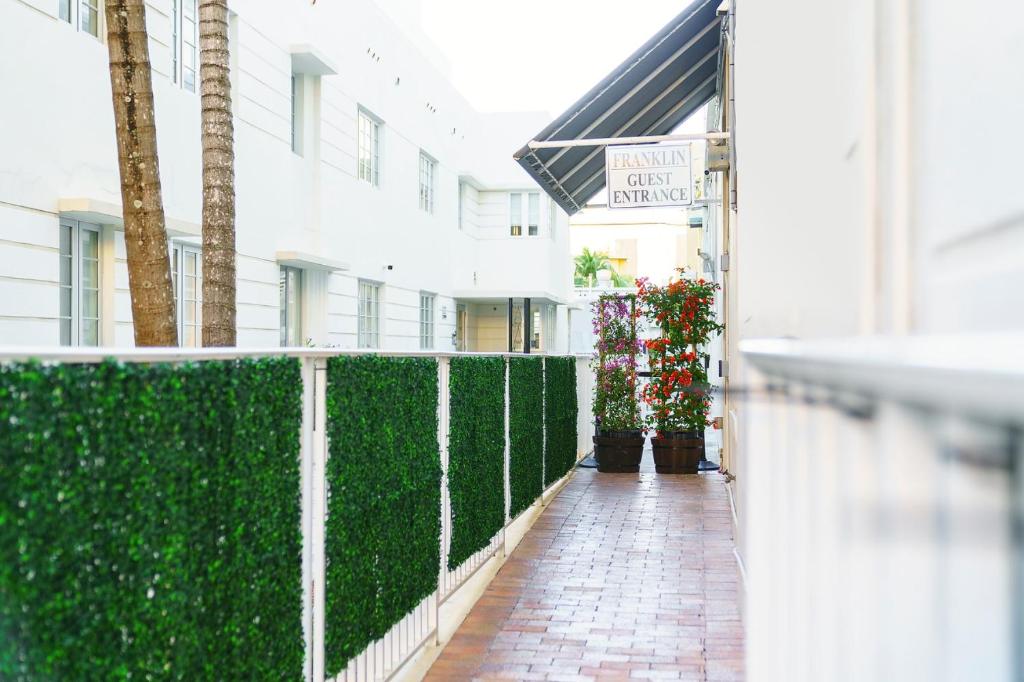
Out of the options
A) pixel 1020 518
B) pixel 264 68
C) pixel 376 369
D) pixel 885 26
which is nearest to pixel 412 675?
pixel 376 369

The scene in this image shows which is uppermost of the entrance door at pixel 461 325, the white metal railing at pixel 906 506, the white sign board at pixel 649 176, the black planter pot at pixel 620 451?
the white sign board at pixel 649 176

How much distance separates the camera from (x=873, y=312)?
6.23ft

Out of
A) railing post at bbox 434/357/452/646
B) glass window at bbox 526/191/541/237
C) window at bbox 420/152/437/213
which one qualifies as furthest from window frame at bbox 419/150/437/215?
railing post at bbox 434/357/452/646

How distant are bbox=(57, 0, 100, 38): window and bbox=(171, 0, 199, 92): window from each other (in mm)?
1420

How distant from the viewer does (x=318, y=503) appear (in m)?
3.78

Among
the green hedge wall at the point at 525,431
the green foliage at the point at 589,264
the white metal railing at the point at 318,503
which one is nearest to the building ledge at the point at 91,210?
the green hedge wall at the point at 525,431

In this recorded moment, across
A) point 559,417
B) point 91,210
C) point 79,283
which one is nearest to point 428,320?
point 559,417

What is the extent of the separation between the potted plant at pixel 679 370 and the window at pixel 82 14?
708 cm

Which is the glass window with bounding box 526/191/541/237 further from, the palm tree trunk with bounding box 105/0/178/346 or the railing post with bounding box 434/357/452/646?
the railing post with bounding box 434/357/452/646

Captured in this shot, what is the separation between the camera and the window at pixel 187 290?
1084cm

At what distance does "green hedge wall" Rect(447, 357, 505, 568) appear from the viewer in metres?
5.93

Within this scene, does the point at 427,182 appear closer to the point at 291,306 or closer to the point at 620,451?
the point at 291,306

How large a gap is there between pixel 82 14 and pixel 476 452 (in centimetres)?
587

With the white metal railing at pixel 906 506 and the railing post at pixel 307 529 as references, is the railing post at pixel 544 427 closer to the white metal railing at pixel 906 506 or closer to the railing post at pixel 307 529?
the railing post at pixel 307 529
